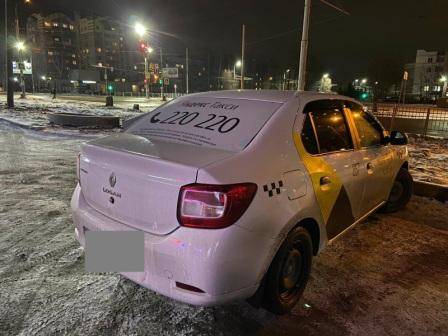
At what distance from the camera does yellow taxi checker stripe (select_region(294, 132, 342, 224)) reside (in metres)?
3.06

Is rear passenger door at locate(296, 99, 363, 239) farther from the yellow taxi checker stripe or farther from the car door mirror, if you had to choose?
the car door mirror

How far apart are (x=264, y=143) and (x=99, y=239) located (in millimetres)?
1375

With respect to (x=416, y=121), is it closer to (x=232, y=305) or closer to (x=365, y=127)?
(x=365, y=127)

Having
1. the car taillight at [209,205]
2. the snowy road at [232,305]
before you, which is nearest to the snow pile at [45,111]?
the snowy road at [232,305]

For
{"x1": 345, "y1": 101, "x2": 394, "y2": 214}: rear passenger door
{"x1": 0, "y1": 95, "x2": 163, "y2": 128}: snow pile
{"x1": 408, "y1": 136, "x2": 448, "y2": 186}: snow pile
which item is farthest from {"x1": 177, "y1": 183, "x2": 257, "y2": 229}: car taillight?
→ {"x1": 0, "y1": 95, "x2": 163, "y2": 128}: snow pile

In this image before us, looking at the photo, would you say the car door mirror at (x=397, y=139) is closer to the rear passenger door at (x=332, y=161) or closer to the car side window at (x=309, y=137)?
the rear passenger door at (x=332, y=161)

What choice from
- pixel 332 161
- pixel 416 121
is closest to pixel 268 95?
pixel 332 161

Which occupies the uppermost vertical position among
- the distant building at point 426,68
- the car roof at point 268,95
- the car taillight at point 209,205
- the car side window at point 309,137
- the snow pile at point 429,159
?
the distant building at point 426,68

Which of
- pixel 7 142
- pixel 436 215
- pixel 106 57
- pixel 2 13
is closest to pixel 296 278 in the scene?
pixel 436 215

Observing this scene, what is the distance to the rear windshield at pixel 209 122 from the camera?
9.75 feet

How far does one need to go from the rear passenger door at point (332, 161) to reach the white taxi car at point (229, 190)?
0.01 metres

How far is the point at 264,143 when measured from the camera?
2.83 meters

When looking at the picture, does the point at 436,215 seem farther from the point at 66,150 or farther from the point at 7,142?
the point at 7,142

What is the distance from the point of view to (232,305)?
123 inches
